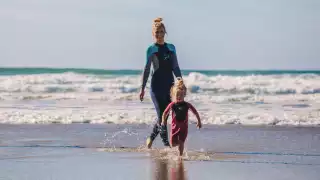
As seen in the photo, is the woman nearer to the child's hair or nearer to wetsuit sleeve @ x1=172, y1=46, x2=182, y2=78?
wetsuit sleeve @ x1=172, y1=46, x2=182, y2=78

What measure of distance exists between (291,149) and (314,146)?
55 cm

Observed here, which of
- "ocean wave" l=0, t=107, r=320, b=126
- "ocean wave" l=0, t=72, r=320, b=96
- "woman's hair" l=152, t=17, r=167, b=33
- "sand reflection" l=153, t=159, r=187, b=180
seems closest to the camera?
"sand reflection" l=153, t=159, r=187, b=180

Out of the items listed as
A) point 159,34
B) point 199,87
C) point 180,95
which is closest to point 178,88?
point 180,95

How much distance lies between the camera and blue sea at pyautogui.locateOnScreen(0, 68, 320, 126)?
512 inches

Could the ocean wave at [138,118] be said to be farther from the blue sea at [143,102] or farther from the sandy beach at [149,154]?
the sandy beach at [149,154]

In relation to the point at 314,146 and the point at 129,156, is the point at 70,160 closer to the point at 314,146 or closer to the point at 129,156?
the point at 129,156

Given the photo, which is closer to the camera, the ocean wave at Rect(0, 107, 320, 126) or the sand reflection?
the sand reflection

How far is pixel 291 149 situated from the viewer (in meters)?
8.66

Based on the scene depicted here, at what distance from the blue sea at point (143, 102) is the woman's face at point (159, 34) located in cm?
459

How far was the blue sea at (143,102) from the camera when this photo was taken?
12992mm

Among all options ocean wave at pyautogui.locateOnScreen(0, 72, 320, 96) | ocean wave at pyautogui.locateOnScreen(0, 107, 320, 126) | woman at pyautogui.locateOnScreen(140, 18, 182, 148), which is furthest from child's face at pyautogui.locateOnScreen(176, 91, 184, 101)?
ocean wave at pyautogui.locateOnScreen(0, 72, 320, 96)

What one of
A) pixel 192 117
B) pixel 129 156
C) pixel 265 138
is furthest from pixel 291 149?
pixel 192 117

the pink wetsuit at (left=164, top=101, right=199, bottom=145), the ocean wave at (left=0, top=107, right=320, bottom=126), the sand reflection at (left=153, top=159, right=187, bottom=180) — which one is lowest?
the sand reflection at (left=153, top=159, right=187, bottom=180)

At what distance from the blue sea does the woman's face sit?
181 inches
